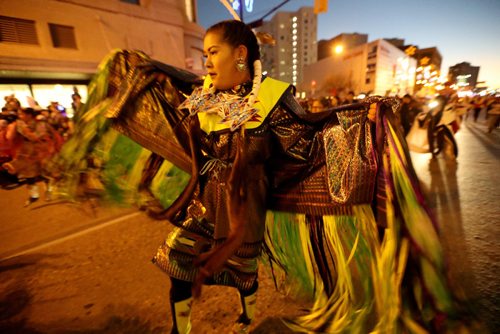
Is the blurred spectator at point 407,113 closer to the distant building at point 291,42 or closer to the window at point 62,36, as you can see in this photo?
the window at point 62,36

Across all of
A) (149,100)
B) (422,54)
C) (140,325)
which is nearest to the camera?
(149,100)

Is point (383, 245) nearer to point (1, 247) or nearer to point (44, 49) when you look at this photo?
point (1, 247)

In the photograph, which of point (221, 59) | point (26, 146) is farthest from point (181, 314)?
point (26, 146)

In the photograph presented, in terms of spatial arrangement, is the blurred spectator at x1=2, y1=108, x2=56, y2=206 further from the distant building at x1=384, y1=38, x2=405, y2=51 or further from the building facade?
the distant building at x1=384, y1=38, x2=405, y2=51

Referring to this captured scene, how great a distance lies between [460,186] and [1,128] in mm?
8970

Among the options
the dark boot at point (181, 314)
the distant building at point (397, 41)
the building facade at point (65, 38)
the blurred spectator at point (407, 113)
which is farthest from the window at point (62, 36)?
the distant building at point (397, 41)

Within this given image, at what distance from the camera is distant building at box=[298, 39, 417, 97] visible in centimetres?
3167

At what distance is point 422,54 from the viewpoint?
6303 cm

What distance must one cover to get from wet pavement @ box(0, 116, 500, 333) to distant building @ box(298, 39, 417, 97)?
27922 millimetres

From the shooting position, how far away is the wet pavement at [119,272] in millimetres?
→ 1942

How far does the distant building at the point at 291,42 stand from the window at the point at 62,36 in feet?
307

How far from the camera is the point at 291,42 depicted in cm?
10412

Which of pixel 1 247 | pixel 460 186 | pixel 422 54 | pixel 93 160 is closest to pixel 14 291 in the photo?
pixel 1 247

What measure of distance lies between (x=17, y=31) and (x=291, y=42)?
347ft
